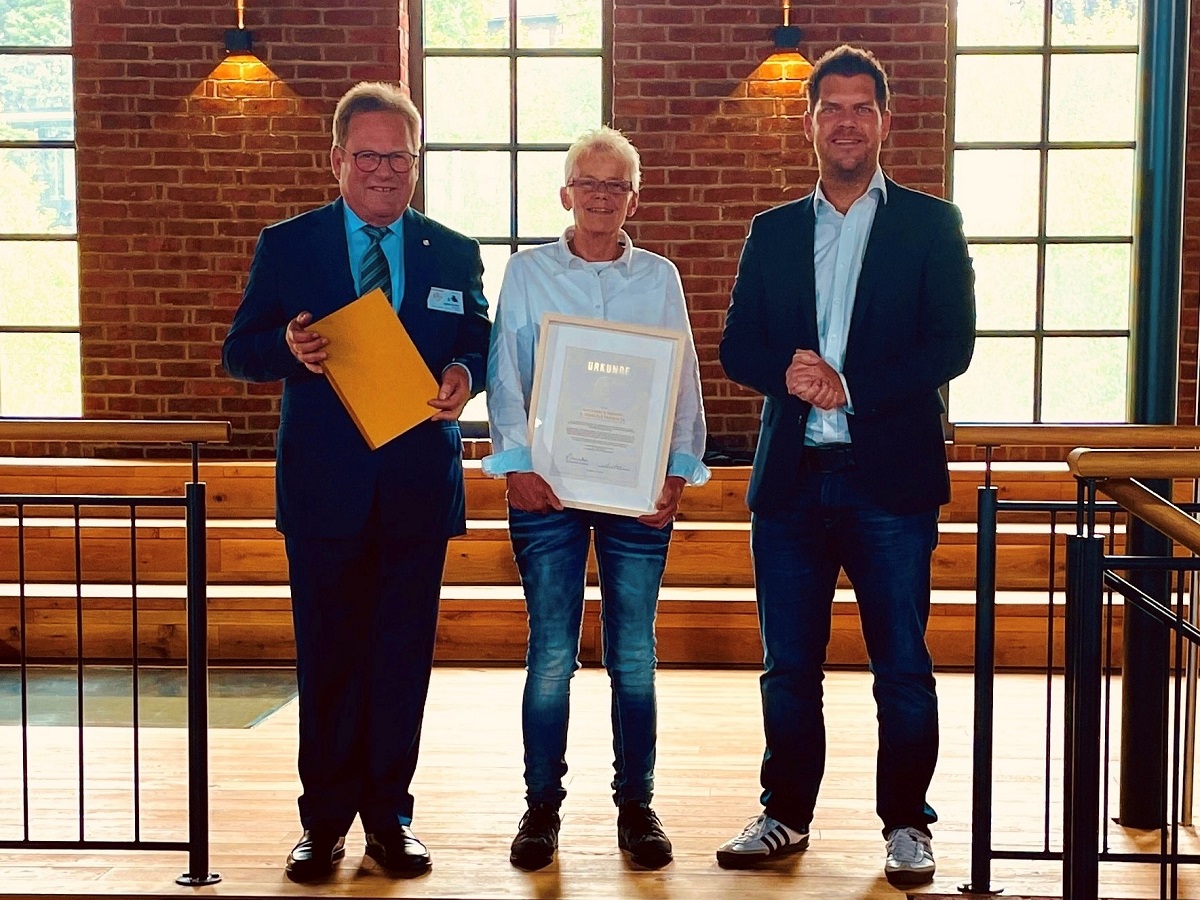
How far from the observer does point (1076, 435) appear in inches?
113

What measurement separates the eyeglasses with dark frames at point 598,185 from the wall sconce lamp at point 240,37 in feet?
13.9

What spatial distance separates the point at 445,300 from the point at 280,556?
3150 mm

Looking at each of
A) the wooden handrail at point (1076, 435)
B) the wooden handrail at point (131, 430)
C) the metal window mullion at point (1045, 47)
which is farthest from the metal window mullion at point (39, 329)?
the wooden handrail at point (1076, 435)

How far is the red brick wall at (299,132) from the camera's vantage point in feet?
21.2

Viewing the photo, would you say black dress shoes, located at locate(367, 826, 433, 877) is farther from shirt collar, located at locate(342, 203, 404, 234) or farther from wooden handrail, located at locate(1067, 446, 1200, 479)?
wooden handrail, located at locate(1067, 446, 1200, 479)

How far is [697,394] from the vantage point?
2922mm

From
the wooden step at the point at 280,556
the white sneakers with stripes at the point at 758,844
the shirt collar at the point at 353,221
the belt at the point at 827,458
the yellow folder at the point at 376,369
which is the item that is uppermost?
the shirt collar at the point at 353,221

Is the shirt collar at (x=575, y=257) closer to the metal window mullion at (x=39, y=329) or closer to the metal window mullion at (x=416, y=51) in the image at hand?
the metal window mullion at (x=416, y=51)

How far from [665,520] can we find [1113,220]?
4935mm

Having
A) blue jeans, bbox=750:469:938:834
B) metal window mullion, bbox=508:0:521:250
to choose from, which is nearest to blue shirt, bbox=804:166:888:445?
blue jeans, bbox=750:469:938:834

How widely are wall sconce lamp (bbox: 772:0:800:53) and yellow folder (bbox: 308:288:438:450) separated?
4262mm

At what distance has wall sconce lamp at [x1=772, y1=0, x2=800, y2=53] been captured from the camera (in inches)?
252

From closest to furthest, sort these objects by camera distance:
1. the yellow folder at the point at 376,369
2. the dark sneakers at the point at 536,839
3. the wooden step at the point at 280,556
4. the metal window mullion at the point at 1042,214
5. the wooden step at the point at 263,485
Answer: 1. the yellow folder at the point at 376,369
2. the dark sneakers at the point at 536,839
3. the wooden step at the point at 280,556
4. the wooden step at the point at 263,485
5. the metal window mullion at the point at 1042,214

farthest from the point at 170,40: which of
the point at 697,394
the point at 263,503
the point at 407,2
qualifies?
the point at 697,394
